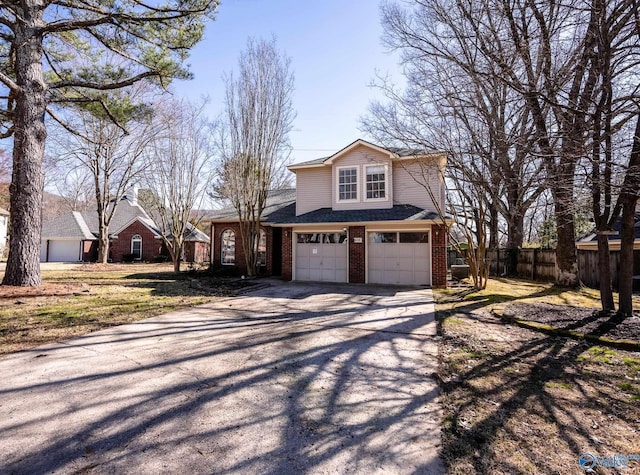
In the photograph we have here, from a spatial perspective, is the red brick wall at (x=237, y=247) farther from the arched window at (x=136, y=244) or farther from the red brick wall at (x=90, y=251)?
the red brick wall at (x=90, y=251)

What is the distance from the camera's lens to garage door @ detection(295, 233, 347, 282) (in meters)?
13.4

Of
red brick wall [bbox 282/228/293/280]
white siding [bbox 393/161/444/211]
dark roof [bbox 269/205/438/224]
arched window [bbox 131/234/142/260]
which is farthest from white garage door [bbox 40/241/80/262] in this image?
white siding [bbox 393/161/444/211]

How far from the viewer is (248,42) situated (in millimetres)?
13492

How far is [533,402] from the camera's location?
342cm

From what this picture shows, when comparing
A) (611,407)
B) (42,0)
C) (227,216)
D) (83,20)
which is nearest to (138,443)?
(611,407)

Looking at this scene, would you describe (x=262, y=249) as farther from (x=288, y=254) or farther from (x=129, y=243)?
(x=129, y=243)

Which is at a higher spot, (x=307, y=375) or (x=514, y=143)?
(x=514, y=143)

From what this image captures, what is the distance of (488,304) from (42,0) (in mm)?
15434

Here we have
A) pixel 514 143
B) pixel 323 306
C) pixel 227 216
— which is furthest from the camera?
pixel 227 216

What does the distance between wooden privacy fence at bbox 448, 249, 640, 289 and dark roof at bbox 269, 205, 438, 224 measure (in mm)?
3033

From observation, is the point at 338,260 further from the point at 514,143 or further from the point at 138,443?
the point at 138,443

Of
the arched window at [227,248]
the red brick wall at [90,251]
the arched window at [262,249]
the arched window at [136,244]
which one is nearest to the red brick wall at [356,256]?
the arched window at [262,249]

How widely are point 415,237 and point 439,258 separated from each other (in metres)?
1.17

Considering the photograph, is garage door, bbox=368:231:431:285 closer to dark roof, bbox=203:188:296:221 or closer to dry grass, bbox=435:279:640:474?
dark roof, bbox=203:188:296:221
